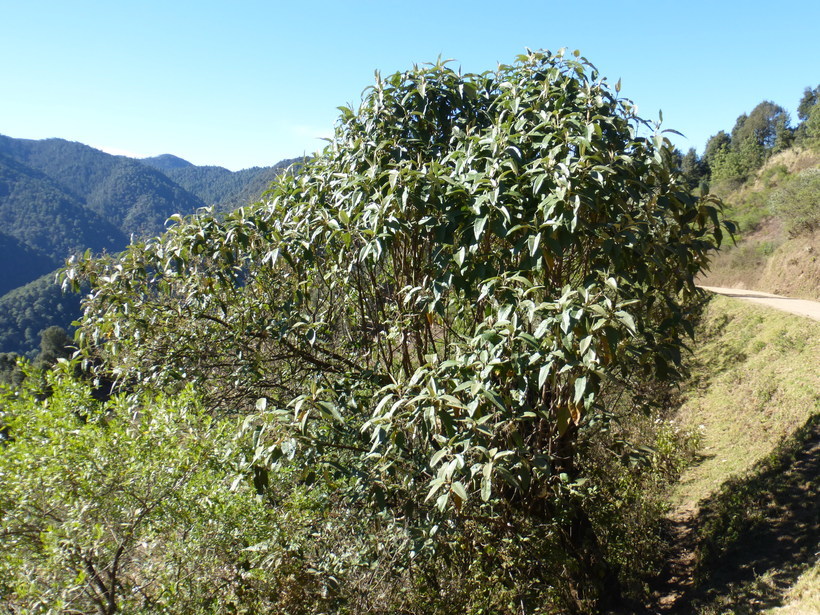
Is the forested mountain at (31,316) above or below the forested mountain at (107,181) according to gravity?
below

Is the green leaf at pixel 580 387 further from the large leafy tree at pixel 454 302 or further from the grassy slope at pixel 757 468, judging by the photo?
the grassy slope at pixel 757 468

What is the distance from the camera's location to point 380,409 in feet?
7.56

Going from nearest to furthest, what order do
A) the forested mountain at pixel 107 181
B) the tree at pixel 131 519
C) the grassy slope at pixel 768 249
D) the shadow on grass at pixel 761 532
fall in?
the tree at pixel 131 519
the shadow on grass at pixel 761 532
the grassy slope at pixel 768 249
the forested mountain at pixel 107 181

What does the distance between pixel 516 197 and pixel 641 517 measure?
3614mm

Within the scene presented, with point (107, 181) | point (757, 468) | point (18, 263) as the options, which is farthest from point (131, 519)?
point (107, 181)

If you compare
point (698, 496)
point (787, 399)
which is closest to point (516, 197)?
point (698, 496)

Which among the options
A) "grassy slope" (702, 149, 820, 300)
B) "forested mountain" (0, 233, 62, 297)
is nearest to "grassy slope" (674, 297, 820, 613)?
"grassy slope" (702, 149, 820, 300)

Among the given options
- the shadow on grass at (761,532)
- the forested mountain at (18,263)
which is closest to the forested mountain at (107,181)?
the forested mountain at (18,263)

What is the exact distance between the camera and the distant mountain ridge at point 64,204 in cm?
6625

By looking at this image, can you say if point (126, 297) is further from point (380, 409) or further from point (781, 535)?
point (781, 535)

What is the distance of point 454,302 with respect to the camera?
3494 mm

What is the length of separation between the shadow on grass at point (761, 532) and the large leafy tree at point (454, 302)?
31.4 inches

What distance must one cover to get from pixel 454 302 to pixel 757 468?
160 inches

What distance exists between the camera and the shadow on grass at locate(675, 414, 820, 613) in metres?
3.63
